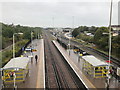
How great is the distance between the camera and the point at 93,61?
12359mm

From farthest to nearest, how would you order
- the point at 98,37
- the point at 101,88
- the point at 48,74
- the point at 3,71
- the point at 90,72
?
the point at 98,37
the point at 48,74
the point at 90,72
the point at 3,71
the point at 101,88

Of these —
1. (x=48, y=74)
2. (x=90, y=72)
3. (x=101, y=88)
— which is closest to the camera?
(x=101, y=88)

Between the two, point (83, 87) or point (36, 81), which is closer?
point (83, 87)

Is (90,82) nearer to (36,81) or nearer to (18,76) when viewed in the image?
(36,81)

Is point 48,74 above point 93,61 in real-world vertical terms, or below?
below

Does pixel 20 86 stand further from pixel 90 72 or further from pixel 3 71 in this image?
pixel 90 72

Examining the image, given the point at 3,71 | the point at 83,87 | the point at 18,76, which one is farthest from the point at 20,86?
the point at 83,87

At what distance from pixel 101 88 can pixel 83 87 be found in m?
1.28

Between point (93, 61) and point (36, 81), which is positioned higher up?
point (93, 61)

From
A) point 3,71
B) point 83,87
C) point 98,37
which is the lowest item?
point 83,87

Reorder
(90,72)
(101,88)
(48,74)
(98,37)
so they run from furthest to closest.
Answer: (98,37)
(48,74)
(90,72)
(101,88)

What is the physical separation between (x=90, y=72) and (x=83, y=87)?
236 centimetres

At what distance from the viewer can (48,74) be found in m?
13.4

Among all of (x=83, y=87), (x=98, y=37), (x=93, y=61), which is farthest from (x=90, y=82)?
(x=98, y=37)
